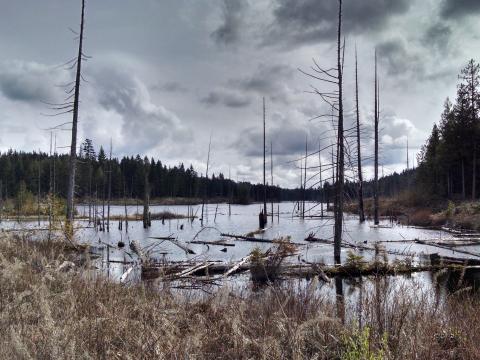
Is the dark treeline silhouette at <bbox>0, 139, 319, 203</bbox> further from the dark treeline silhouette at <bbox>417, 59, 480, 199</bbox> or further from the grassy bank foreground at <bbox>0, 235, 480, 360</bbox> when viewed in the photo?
the grassy bank foreground at <bbox>0, 235, 480, 360</bbox>

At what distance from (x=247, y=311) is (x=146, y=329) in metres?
2.52

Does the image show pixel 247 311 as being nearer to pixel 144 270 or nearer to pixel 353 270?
pixel 144 270

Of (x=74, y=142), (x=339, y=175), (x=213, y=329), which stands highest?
(x=74, y=142)

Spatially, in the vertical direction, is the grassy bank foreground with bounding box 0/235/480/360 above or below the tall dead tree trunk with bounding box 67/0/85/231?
below

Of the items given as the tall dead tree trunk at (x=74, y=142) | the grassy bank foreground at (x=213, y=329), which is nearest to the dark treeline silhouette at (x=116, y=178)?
the tall dead tree trunk at (x=74, y=142)

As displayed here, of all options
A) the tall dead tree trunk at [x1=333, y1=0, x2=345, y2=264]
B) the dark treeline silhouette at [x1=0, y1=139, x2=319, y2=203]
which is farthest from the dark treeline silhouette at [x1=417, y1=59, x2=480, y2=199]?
the dark treeline silhouette at [x1=0, y1=139, x2=319, y2=203]

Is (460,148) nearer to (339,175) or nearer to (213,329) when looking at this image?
(339,175)

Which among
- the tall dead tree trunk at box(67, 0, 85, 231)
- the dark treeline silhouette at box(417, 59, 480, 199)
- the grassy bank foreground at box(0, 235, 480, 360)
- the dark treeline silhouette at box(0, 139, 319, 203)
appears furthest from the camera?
the dark treeline silhouette at box(0, 139, 319, 203)

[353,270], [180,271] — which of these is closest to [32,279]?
[180,271]

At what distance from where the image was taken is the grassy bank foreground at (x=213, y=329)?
4215 mm

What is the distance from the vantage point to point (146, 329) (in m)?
4.81

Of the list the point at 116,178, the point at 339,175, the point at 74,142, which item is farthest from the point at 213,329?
the point at 116,178

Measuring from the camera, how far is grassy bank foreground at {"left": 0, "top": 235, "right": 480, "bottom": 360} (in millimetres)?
4215

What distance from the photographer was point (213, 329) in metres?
5.84
